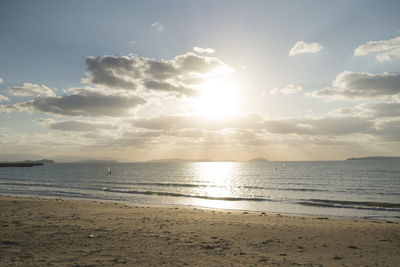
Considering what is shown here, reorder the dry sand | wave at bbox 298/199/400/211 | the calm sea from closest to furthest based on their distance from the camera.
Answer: the dry sand → wave at bbox 298/199/400/211 → the calm sea

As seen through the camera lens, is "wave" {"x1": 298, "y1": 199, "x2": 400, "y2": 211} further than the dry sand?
Yes

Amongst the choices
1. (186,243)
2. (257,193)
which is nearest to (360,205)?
(257,193)

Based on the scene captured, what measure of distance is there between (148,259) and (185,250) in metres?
1.83

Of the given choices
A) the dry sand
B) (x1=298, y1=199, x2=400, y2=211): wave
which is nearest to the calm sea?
(x1=298, y1=199, x2=400, y2=211): wave

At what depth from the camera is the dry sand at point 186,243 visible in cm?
974

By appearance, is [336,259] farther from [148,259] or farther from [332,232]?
[148,259]

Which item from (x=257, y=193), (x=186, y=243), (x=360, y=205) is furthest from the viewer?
(x=257, y=193)

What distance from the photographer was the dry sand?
32.0ft

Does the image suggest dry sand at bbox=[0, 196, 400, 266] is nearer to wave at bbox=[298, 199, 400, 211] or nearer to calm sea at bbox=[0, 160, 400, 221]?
calm sea at bbox=[0, 160, 400, 221]

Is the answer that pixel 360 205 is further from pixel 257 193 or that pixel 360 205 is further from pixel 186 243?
pixel 186 243

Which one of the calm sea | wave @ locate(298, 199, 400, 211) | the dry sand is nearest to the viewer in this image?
the dry sand

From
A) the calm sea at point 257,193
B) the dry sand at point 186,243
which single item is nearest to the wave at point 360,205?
the calm sea at point 257,193

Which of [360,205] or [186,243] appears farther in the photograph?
[360,205]

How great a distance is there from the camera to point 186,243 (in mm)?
12117
